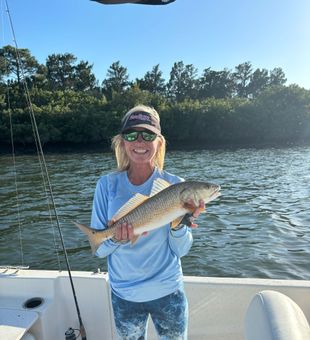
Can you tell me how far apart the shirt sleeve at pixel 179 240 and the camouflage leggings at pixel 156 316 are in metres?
0.31

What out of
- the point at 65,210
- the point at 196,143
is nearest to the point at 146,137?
the point at 65,210

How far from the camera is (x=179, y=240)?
105 inches

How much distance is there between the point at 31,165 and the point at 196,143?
27420mm

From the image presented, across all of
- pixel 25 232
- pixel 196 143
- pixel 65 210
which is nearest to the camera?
pixel 25 232

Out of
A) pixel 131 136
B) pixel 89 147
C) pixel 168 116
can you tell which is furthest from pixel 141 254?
pixel 168 116

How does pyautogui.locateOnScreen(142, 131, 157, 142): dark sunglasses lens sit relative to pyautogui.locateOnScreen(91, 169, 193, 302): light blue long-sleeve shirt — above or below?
above

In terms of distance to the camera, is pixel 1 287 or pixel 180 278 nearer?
pixel 180 278

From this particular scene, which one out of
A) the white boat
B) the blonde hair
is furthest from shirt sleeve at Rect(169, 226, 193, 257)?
the white boat

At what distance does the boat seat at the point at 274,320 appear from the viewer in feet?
6.93

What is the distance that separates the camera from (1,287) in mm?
4055

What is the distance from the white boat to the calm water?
4.73 metres

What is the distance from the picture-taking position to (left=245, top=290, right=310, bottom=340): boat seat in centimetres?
211

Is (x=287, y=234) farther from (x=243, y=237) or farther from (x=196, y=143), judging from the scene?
(x=196, y=143)

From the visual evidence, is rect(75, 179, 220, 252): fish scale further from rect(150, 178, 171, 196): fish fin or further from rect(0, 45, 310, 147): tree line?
rect(0, 45, 310, 147): tree line
